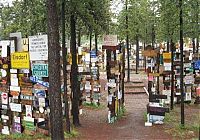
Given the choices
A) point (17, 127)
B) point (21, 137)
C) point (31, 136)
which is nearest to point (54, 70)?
point (31, 136)

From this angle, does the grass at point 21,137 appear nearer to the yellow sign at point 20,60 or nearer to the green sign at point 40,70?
the green sign at point 40,70

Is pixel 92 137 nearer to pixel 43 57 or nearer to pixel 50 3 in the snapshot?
pixel 43 57

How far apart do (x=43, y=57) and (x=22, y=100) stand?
2.39m

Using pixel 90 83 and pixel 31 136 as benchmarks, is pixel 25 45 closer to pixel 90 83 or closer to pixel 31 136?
pixel 31 136

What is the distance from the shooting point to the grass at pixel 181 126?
594 inches

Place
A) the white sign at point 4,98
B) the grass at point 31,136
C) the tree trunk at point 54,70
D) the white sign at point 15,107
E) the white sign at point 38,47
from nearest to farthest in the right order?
the tree trunk at point 54,70 < the white sign at point 38,47 < the grass at point 31,136 < the white sign at point 15,107 < the white sign at point 4,98

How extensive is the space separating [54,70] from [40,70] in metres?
4.77

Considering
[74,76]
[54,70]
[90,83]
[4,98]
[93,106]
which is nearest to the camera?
[54,70]

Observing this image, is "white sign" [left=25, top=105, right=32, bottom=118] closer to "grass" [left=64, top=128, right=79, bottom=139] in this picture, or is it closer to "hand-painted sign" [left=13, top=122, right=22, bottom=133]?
"hand-painted sign" [left=13, top=122, right=22, bottom=133]

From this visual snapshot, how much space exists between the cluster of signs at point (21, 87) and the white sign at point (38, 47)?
397 mm

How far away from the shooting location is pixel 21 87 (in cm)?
1541

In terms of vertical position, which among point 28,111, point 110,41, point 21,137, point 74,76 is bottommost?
point 21,137

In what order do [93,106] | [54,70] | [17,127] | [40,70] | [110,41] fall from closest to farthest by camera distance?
[54,70], [40,70], [17,127], [110,41], [93,106]

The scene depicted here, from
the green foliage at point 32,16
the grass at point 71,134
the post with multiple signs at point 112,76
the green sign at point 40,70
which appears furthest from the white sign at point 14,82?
the post with multiple signs at point 112,76
